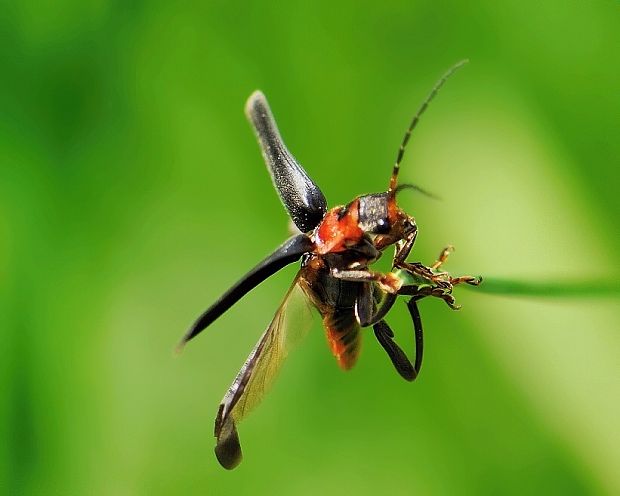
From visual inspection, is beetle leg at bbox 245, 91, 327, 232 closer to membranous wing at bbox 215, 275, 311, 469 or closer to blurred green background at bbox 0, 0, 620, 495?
membranous wing at bbox 215, 275, 311, 469

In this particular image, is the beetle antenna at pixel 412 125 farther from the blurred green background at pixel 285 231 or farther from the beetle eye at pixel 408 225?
the blurred green background at pixel 285 231

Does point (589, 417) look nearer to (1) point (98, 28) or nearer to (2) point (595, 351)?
(2) point (595, 351)

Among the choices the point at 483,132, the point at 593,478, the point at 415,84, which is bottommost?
the point at 593,478

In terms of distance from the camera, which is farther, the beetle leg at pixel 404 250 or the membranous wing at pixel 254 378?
the beetle leg at pixel 404 250

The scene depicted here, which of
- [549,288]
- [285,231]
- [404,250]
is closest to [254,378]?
[404,250]

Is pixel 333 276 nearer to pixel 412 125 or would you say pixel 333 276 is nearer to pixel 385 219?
pixel 385 219

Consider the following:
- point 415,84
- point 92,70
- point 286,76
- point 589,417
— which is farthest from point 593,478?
point 92,70

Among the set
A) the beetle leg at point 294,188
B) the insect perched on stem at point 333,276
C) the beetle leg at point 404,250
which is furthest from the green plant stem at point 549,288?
the beetle leg at point 294,188
